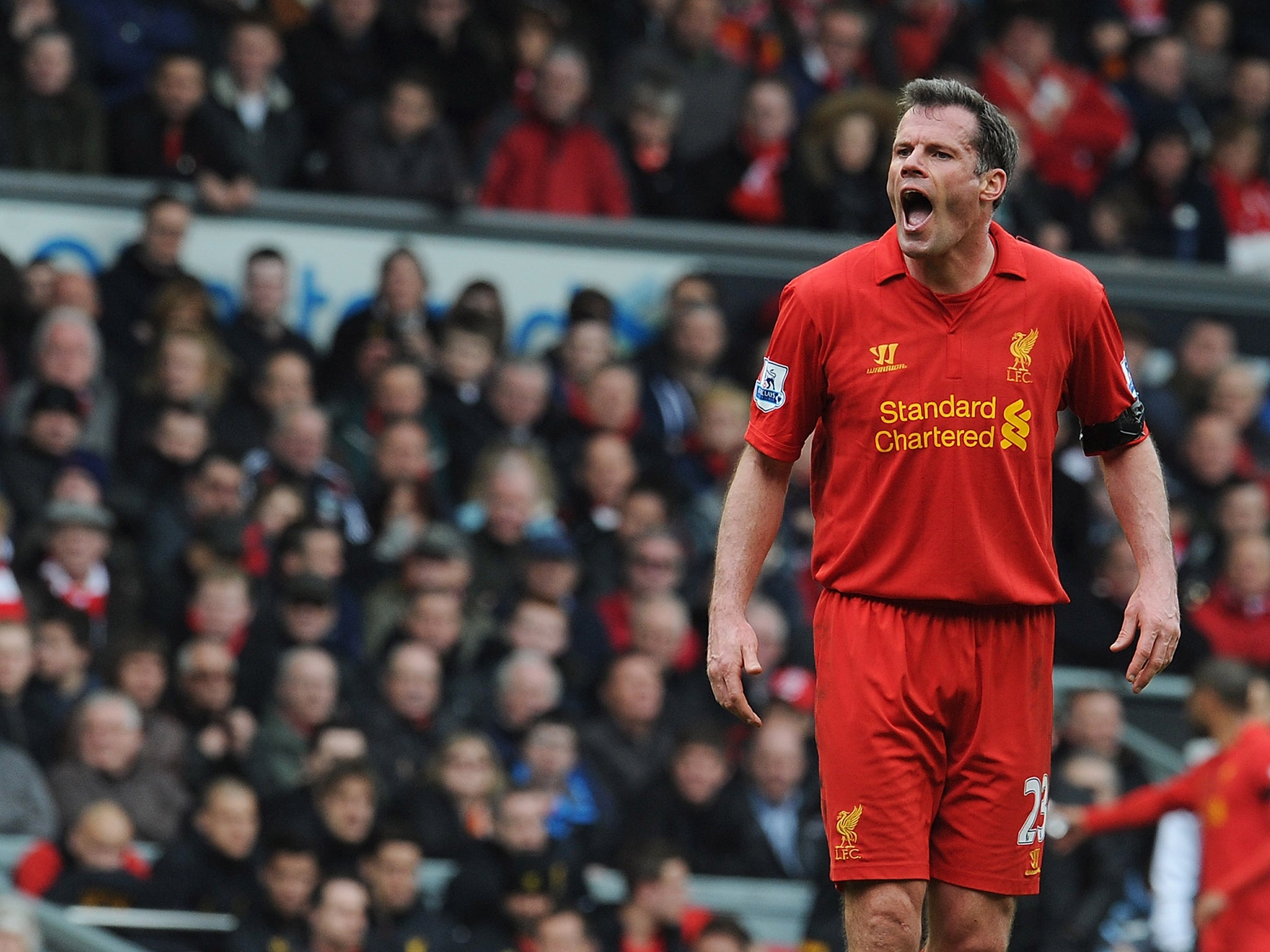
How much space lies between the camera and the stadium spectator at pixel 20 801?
986 cm

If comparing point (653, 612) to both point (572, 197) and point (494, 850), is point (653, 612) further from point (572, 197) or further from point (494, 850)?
point (572, 197)

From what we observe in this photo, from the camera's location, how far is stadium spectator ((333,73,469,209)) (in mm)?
13672

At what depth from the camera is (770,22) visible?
50.0 feet

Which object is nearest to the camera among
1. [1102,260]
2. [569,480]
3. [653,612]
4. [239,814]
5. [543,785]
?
[239,814]

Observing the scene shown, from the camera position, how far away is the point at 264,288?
496 inches

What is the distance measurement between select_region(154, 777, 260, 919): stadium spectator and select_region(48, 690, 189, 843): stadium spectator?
23 centimetres

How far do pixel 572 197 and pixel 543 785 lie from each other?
4527 mm

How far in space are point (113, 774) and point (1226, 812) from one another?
4.68m

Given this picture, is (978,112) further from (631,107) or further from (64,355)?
(631,107)

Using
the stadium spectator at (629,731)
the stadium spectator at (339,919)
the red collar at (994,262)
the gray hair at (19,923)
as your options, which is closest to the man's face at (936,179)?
the red collar at (994,262)

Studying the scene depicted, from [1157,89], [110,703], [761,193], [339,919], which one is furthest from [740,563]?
[1157,89]

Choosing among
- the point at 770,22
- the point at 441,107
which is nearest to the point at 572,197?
the point at 441,107

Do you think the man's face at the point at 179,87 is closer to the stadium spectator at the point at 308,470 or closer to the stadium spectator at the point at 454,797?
the stadium spectator at the point at 308,470

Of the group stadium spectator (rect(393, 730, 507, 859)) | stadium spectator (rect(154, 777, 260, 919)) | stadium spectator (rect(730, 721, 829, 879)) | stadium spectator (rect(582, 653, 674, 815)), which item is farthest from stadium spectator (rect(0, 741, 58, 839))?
stadium spectator (rect(730, 721, 829, 879))
